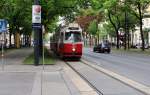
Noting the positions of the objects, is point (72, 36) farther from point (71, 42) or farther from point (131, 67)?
point (131, 67)

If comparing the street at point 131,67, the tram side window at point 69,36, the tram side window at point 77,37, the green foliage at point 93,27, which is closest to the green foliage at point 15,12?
the tram side window at point 69,36

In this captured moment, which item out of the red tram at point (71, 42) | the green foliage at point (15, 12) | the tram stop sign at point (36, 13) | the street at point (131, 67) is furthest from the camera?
the green foliage at point (15, 12)

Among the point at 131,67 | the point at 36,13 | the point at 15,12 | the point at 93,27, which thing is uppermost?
the point at 15,12

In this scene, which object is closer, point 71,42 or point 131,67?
point 131,67

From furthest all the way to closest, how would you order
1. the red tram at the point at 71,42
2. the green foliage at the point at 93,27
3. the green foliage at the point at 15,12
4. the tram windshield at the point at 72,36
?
the green foliage at the point at 93,27
the green foliage at the point at 15,12
the tram windshield at the point at 72,36
the red tram at the point at 71,42

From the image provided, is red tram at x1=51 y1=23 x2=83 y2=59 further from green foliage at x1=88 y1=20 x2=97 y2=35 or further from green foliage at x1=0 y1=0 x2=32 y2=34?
green foliage at x1=88 y1=20 x2=97 y2=35

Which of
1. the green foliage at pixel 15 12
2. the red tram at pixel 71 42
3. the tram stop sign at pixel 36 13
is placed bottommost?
the red tram at pixel 71 42

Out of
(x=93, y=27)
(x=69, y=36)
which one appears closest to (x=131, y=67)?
(x=69, y=36)

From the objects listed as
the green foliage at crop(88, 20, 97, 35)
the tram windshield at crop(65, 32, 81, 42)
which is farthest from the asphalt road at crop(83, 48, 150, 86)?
the green foliage at crop(88, 20, 97, 35)

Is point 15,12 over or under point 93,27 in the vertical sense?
over

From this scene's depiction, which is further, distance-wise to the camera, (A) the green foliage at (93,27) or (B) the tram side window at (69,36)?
(A) the green foliage at (93,27)

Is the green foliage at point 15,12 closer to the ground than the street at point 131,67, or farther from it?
farther from it

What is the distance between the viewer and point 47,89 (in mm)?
18219

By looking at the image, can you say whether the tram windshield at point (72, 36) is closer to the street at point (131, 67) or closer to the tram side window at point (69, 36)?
the tram side window at point (69, 36)
